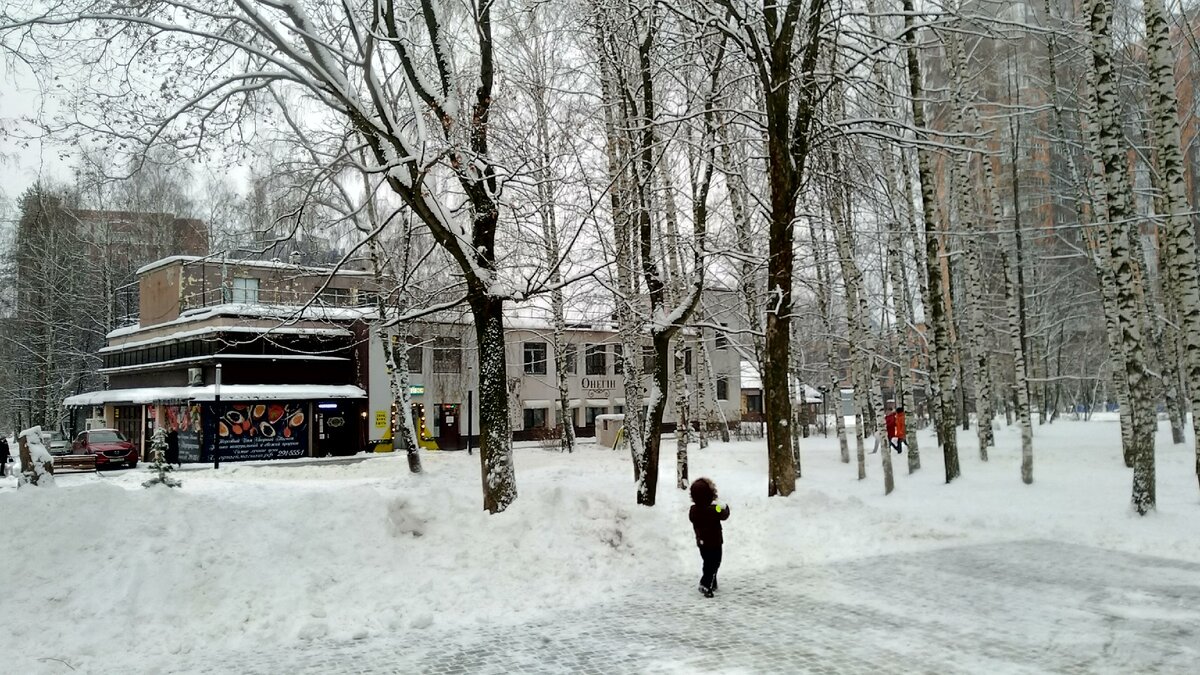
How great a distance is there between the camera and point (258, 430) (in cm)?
3481

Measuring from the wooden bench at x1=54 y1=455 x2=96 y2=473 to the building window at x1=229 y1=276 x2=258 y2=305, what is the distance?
11038 millimetres

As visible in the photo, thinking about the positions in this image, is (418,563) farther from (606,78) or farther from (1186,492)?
(1186,492)

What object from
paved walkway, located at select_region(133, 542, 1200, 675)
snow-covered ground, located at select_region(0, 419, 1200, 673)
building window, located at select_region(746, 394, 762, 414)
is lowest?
paved walkway, located at select_region(133, 542, 1200, 675)

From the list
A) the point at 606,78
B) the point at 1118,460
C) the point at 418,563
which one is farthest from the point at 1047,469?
the point at 418,563

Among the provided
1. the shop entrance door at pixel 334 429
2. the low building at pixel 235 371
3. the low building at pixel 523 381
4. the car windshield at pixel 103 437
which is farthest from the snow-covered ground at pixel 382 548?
the low building at pixel 523 381

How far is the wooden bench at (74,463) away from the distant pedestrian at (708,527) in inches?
1078

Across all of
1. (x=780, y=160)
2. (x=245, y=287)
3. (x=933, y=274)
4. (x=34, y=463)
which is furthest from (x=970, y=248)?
(x=245, y=287)

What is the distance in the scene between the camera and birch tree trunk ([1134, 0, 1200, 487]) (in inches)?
472

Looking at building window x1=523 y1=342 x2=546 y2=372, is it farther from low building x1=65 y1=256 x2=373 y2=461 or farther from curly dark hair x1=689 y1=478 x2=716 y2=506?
curly dark hair x1=689 y1=478 x2=716 y2=506

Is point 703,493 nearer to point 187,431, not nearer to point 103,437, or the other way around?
point 103,437

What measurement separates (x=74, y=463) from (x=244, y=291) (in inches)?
474

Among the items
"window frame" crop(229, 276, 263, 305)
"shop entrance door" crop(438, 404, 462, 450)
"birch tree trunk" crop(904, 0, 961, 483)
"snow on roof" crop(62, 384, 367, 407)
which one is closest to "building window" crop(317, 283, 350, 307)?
"window frame" crop(229, 276, 263, 305)

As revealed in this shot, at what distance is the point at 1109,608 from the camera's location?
8.09 m

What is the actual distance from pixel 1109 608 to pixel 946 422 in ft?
32.8
